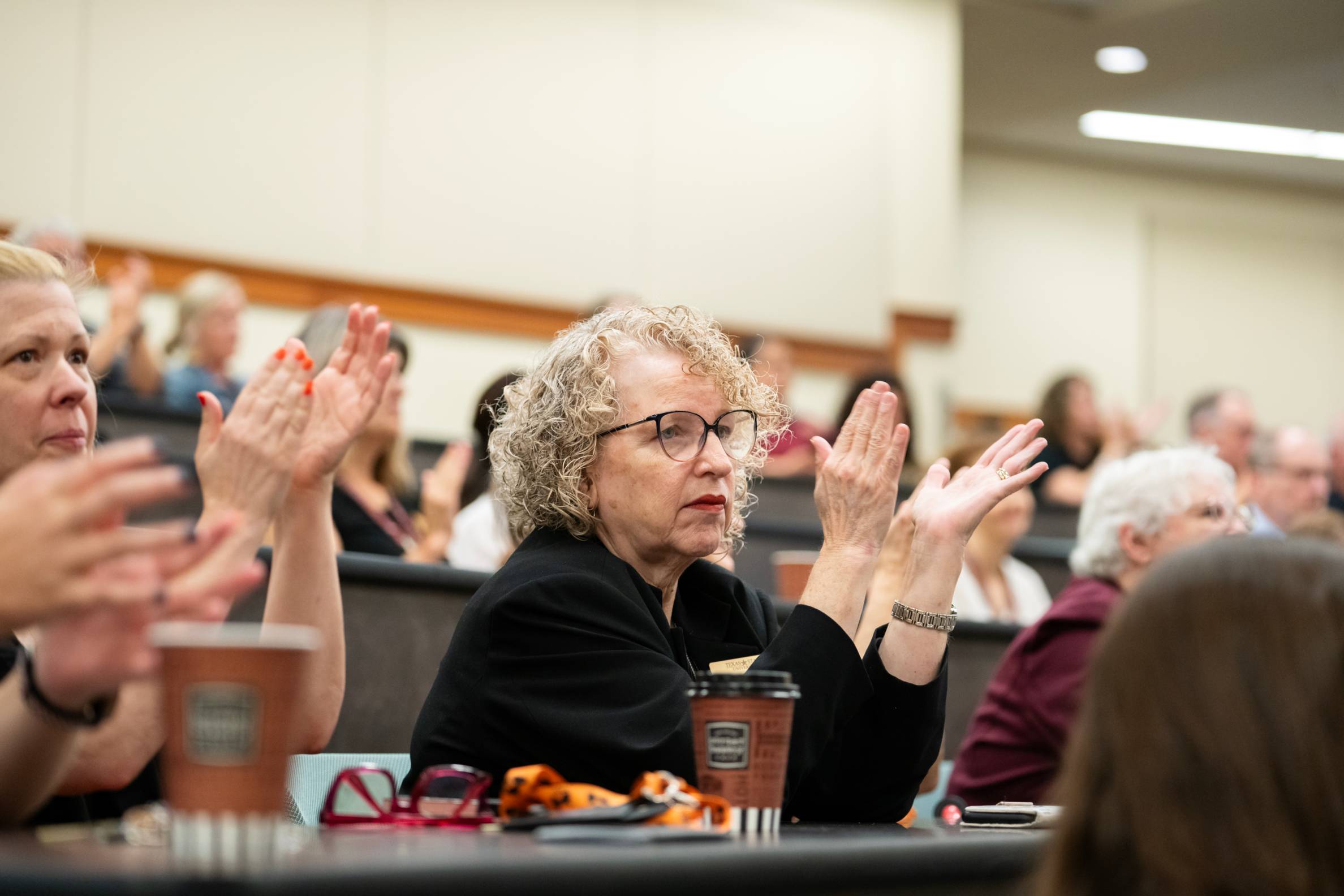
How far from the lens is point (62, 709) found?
103 centimetres

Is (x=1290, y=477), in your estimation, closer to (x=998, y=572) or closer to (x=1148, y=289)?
(x=998, y=572)

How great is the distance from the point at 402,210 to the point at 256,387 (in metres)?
5.26

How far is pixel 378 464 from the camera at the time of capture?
153 inches

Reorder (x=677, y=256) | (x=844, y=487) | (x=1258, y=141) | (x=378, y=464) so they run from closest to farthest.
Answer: (x=844, y=487)
(x=378, y=464)
(x=677, y=256)
(x=1258, y=141)

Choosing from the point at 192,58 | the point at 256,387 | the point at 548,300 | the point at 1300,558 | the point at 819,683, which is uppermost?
the point at 192,58

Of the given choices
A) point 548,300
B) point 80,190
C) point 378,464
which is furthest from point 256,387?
point 548,300

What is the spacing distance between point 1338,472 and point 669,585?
460cm

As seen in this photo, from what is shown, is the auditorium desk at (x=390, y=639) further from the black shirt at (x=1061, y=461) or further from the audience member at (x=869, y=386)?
the black shirt at (x=1061, y=461)

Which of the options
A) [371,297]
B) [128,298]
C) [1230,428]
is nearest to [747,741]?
[128,298]

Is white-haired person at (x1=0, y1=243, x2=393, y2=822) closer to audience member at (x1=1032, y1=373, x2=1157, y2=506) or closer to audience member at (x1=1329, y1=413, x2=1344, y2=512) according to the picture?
audience member at (x1=1032, y1=373, x2=1157, y2=506)

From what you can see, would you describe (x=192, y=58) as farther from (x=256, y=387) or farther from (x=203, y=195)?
(x=256, y=387)

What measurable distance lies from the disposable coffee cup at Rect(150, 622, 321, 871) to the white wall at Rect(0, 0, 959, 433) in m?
5.43

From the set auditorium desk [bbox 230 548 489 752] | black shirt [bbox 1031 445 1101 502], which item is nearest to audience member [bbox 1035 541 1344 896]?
auditorium desk [bbox 230 548 489 752]

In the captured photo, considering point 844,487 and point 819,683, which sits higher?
point 844,487
